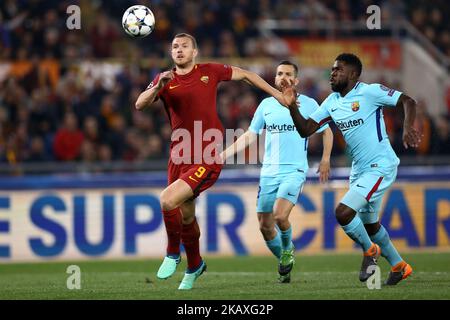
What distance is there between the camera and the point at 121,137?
17594mm

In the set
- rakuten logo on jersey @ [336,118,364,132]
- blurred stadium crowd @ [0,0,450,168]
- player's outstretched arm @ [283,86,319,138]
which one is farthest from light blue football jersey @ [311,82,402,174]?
blurred stadium crowd @ [0,0,450,168]

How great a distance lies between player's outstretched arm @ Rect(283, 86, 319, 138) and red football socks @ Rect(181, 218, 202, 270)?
1.47 m

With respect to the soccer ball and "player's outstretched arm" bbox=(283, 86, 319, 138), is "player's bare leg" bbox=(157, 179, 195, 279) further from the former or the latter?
the soccer ball

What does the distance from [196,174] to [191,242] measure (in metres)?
0.79

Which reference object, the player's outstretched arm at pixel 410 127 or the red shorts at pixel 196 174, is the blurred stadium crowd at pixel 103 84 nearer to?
the red shorts at pixel 196 174

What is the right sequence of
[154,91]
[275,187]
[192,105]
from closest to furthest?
1. [154,91]
2. [192,105]
3. [275,187]

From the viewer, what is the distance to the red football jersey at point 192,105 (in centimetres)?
979

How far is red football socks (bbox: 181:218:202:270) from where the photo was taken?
995 centimetres

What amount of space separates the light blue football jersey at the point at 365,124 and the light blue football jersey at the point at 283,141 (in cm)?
122

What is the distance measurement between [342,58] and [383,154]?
1110mm

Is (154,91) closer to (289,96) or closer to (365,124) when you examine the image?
(289,96)

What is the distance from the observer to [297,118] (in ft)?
32.4

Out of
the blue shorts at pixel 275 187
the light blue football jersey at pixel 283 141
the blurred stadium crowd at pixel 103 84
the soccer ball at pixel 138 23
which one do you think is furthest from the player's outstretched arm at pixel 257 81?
the blurred stadium crowd at pixel 103 84

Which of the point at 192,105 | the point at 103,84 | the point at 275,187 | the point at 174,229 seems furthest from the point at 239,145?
the point at 103,84
